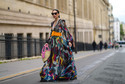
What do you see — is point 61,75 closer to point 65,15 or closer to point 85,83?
point 85,83

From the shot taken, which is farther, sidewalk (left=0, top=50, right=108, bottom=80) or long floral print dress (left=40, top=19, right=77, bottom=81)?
sidewalk (left=0, top=50, right=108, bottom=80)

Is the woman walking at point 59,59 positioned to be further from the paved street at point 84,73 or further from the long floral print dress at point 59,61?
the paved street at point 84,73

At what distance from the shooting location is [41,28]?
26766mm

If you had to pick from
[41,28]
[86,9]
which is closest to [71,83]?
[41,28]

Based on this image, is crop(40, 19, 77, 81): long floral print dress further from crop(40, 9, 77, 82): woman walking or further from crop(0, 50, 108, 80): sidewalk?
crop(0, 50, 108, 80): sidewalk

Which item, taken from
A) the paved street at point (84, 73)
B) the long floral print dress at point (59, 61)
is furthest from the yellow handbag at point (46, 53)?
the paved street at point (84, 73)

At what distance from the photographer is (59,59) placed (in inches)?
290

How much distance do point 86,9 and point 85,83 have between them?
50.0m

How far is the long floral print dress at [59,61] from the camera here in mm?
7219

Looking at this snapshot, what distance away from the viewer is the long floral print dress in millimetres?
7219

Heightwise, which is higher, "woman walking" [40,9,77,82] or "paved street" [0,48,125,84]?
"woman walking" [40,9,77,82]

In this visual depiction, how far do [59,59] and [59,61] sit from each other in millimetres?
55

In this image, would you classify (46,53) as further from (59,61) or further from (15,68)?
(15,68)

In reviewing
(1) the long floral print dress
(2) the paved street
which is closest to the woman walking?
(1) the long floral print dress
